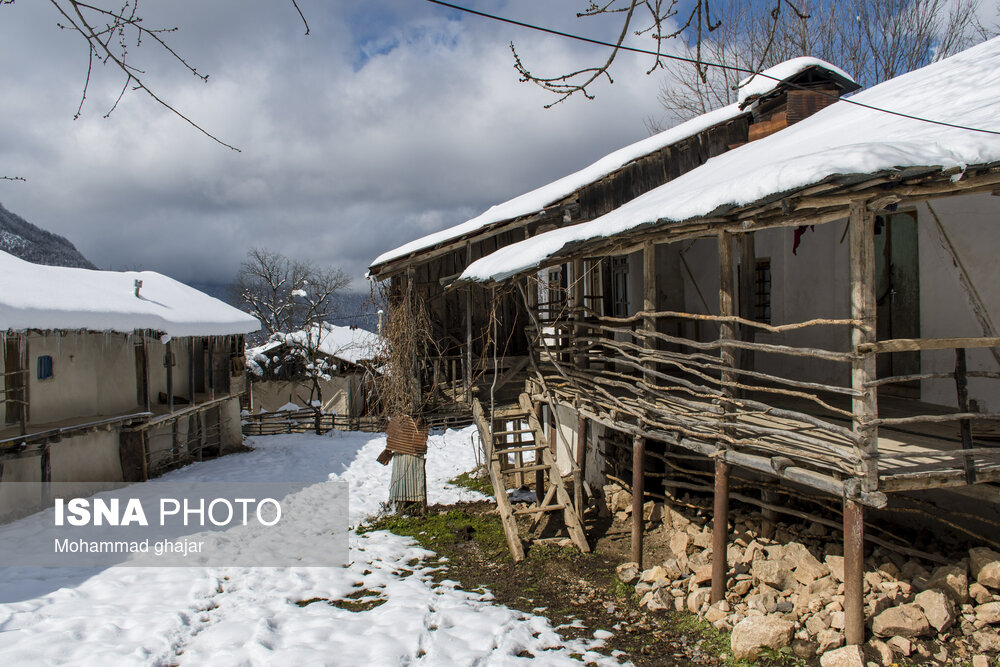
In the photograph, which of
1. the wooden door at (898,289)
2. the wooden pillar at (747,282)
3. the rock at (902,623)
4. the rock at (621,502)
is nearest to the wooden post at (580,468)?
the rock at (621,502)

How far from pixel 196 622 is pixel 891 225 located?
10.3 metres

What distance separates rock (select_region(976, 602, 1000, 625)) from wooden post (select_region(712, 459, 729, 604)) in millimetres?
2120

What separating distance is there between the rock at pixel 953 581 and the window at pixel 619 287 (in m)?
7.64

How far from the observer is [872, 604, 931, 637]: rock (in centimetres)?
473

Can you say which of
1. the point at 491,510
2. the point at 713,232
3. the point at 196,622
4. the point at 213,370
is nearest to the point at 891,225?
the point at 713,232

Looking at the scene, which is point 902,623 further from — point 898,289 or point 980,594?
point 898,289

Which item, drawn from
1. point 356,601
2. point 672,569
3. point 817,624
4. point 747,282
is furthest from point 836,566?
point 356,601

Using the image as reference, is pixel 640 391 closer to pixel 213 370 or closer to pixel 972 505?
pixel 972 505

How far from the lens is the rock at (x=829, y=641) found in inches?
194

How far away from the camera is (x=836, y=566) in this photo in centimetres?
590

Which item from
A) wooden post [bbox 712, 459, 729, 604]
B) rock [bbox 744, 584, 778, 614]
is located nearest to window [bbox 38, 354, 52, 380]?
wooden post [bbox 712, 459, 729, 604]

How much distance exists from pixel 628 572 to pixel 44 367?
13765 millimetres

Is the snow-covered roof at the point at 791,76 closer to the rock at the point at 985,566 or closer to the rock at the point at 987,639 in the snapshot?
the rock at the point at 985,566

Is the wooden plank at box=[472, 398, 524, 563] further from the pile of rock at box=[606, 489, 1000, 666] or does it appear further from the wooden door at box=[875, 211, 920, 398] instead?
the wooden door at box=[875, 211, 920, 398]
